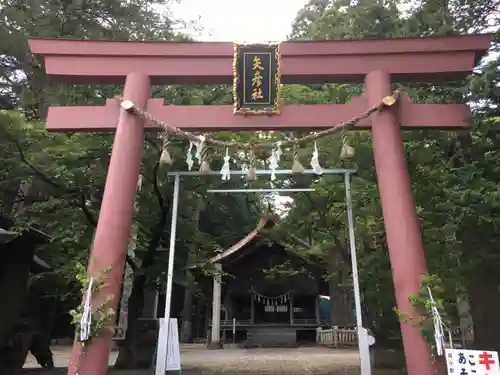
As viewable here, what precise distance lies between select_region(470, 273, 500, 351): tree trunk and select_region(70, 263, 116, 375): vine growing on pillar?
22.5 feet

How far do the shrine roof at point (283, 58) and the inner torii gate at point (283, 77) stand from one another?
0.02 meters

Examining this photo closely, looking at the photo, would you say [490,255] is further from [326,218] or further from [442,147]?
[326,218]

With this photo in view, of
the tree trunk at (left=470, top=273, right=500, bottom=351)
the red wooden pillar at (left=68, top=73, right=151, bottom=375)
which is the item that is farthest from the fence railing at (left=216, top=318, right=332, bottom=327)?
the red wooden pillar at (left=68, top=73, right=151, bottom=375)

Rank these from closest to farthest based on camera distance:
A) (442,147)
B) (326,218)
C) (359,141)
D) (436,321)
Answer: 1. (436,321)
2. (442,147)
3. (359,141)
4. (326,218)

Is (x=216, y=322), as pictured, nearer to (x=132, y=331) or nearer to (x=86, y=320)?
(x=132, y=331)

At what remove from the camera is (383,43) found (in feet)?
23.2

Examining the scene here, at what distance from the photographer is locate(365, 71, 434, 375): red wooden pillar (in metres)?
5.43

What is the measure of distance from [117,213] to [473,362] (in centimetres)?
469

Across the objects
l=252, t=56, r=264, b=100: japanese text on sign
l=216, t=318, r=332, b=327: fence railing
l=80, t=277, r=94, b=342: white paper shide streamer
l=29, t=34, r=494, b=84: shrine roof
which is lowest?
l=80, t=277, r=94, b=342: white paper shide streamer

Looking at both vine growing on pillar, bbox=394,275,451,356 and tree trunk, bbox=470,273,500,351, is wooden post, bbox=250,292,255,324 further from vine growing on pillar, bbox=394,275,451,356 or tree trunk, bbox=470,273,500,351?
vine growing on pillar, bbox=394,275,451,356

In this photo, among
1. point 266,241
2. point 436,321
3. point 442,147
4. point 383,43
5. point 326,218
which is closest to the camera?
point 436,321

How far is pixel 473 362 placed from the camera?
4.14 meters

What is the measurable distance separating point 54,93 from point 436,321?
11309 millimetres

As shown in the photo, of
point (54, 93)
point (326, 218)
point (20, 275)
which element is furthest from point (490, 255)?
point (54, 93)
